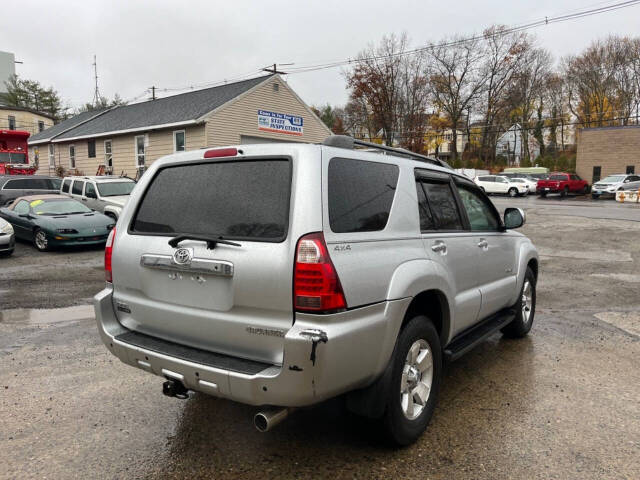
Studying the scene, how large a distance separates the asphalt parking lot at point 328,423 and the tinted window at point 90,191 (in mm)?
10598

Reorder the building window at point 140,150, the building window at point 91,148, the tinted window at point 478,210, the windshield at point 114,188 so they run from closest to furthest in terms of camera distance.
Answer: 1. the tinted window at point 478,210
2. the windshield at point 114,188
3. the building window at point 140,150
4. the building window at point 91,148

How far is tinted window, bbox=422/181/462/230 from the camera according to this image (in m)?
3.65

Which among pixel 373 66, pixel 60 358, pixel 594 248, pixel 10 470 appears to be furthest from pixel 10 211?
pixel 373 66

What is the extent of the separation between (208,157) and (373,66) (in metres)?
48.4

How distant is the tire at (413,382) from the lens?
9.52ft

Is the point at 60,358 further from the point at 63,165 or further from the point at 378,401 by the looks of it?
the point at 63,165

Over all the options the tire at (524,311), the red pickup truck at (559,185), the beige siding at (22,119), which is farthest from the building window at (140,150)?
the beige siding at (22,119)

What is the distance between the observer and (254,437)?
325 centimetres

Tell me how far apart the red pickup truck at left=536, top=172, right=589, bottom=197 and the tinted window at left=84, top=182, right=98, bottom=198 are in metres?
32.1

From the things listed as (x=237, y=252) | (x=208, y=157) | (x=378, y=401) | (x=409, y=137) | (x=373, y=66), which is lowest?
(x=378, y=401)

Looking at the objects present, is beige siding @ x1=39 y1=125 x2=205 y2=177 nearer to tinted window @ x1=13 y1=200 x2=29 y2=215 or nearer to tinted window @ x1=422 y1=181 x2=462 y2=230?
tinted window @ x1=13 y1=200 x2=29 y2=215

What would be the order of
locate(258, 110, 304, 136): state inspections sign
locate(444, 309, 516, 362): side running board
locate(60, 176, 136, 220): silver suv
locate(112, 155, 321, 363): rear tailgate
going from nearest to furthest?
locate(112, 155, 321, 363): rear tailgate < locate(444, 309, 516, 362): side running board < locate(60, 176, 136, 220): silver suv < locate(258, 110, 304, 136): state inspections sign

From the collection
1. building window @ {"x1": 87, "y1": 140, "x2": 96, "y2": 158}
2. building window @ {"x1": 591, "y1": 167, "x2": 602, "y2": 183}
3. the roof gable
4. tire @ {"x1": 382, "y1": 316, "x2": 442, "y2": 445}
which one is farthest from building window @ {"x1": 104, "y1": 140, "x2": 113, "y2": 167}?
building window @ {"x1": 591, "y1": 167, "x2": 602, "y2": 183}

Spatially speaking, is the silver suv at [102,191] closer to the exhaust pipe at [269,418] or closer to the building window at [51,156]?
the exhaust pipe at [269,418]
